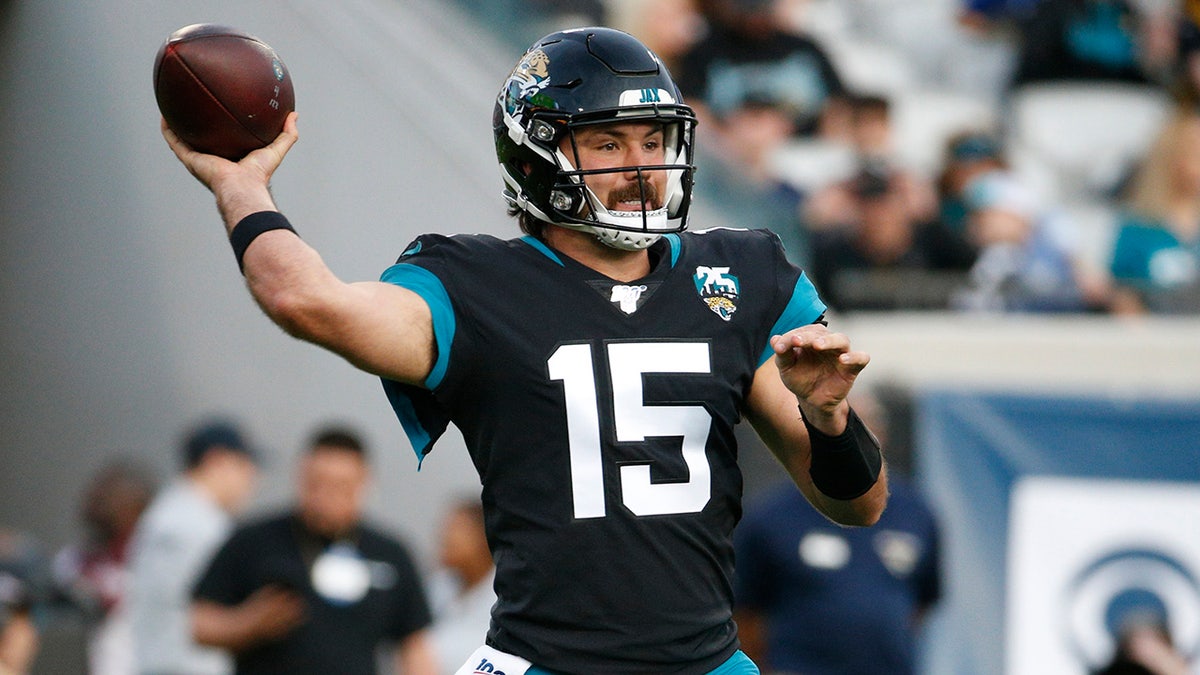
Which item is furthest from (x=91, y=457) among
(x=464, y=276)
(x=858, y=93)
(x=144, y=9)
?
(x=464, y=276)

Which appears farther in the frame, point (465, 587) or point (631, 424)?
point (465, 587)

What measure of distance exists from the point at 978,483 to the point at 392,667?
310 centimetres

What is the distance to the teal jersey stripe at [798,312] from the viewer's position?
135 inches

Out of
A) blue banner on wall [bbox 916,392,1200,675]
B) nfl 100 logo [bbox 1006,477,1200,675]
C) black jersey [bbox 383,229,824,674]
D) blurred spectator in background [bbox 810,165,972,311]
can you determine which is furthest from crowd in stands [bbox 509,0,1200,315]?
black jersey [bbox 383,229,824,674]

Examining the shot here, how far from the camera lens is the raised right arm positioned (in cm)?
298

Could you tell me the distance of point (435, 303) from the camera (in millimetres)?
3154

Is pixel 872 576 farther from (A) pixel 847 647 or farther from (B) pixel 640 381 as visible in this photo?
(B) pixel 640 381

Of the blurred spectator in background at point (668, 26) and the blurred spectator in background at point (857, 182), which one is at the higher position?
the blurred spectator in background at point (668, 26)

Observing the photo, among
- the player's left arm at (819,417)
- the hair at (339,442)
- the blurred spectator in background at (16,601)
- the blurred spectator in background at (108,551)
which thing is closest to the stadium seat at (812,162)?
the hair at (339,442)

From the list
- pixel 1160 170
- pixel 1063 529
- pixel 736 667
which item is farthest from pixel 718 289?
pixel 1160 170

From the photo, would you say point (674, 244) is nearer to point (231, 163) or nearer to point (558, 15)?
point (231, 163)

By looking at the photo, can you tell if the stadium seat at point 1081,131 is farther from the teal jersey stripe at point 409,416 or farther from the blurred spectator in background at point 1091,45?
the teal jersey stripe at point 409,416

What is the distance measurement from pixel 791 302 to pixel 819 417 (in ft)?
1.05

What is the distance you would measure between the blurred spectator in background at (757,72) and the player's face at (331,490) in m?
3.06
